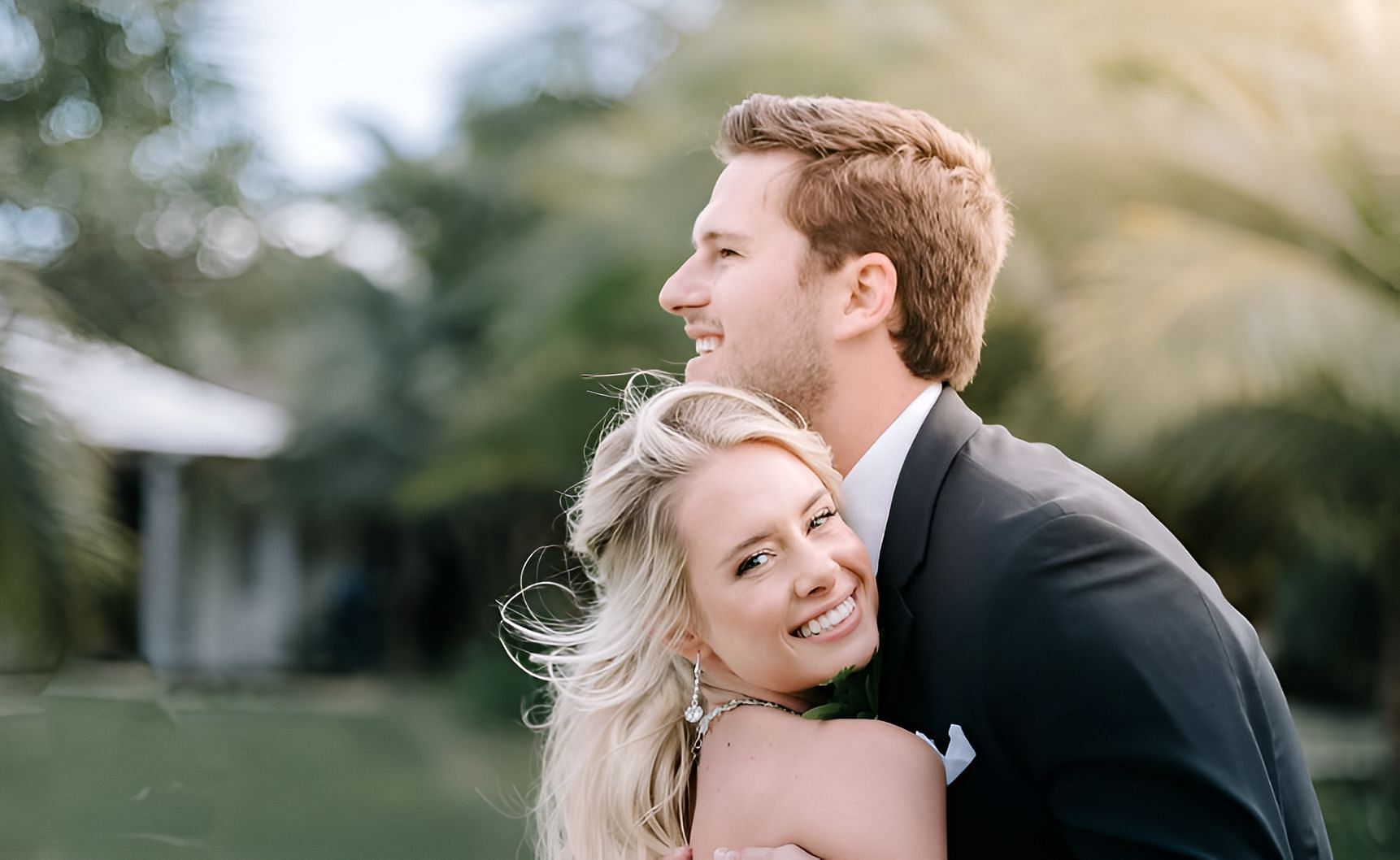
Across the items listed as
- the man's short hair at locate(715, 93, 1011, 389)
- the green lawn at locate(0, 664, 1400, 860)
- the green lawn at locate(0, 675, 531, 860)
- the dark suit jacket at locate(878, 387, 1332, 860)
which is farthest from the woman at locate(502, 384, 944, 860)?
the green lawn at locate(0, 675, 531, 860)

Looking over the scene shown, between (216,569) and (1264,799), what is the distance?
2593 cm

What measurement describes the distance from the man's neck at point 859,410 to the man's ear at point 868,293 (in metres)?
0.10

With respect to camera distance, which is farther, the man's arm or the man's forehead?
the man's forehead

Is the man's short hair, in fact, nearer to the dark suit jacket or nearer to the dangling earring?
the dark suit jacket

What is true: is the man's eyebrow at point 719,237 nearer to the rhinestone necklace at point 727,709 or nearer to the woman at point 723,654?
the woman at point 723,654

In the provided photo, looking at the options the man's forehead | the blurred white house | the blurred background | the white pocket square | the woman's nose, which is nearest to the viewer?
the white pocket square

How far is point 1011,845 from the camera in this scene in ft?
6.81

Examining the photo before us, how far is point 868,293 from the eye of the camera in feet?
8.99

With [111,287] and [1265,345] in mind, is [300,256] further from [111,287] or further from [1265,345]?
[1265,345]

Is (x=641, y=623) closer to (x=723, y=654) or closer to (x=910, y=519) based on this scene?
(x=723, y=654)

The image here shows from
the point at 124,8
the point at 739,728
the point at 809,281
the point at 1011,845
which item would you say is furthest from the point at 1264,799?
the point at 124,8

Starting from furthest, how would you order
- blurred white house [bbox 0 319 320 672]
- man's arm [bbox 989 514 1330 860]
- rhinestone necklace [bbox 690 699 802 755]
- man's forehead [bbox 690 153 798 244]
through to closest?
blurred white house [bbox 0 319 320 672] < man's forehead [bbox 690 153 798 244] < rhinestone necklace [bbox 690 699 802 755] < man's arm [bbox 989 514 1330 860]

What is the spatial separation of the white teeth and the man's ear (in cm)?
59

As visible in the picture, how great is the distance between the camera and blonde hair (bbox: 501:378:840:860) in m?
2.48
